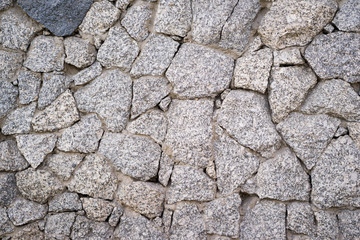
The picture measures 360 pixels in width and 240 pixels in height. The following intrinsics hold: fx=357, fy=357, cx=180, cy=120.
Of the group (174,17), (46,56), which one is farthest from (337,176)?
(46,56)

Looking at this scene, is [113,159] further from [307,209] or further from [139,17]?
[307,209]

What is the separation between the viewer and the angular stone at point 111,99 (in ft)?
7.25

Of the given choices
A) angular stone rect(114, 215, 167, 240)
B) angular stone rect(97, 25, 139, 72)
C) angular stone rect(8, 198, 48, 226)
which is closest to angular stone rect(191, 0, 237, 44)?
angular stone rect(97, 25, 139, 72)

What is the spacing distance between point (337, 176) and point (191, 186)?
816 millimetres

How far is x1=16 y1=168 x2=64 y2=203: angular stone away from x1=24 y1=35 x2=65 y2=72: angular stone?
649mm

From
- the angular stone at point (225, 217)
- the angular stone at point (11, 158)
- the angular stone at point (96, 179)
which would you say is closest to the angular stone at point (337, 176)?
the angular stone at point (225, 217)

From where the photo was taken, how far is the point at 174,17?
2.16 m

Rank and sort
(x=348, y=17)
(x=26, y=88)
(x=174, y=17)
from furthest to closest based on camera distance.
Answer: (x=26, y=88), (x=174, y=17), (x=348, y=17)

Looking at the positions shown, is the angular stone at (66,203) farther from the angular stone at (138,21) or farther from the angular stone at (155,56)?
the angular stone at (138,21)

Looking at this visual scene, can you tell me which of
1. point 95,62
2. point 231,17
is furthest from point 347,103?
point 95,62

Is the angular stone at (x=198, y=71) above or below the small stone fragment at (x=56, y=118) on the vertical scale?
above

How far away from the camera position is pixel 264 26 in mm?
2062

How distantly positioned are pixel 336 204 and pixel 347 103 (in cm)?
56

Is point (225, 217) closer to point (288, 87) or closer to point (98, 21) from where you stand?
point (288, 87)
